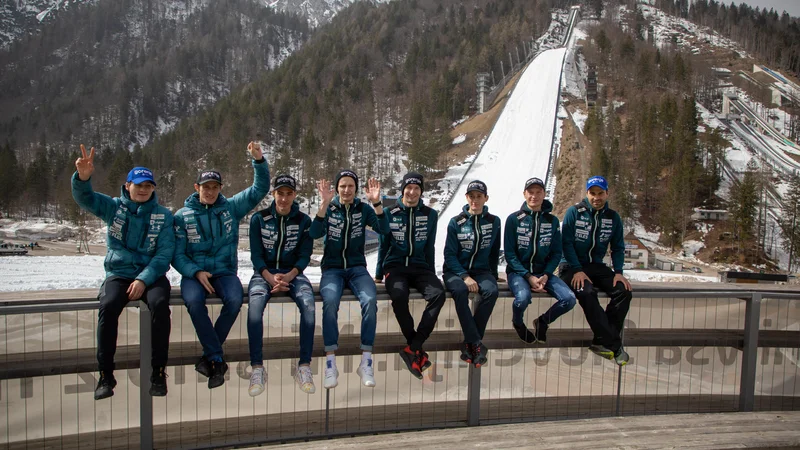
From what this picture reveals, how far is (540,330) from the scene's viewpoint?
468cm

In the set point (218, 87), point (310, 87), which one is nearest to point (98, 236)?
point (310, 87)

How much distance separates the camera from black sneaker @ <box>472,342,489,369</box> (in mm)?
4316

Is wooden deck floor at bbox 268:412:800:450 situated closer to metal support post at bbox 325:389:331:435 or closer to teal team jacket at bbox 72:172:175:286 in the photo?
metal support post at bbox 325:389:331:435

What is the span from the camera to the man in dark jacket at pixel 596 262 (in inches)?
189

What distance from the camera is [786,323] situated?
15.8 feet

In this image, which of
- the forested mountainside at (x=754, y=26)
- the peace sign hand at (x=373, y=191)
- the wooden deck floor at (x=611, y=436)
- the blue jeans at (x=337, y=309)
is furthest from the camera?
the forested mountainside at (x=754, y=26)

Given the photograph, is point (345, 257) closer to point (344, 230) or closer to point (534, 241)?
point (344, 230)

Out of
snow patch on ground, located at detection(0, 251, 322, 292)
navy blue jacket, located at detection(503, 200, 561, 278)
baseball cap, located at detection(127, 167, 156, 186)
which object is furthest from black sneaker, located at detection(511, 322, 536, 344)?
snow patch on ground, located at detection(0, 251, 322, 292)

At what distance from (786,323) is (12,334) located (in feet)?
23.1

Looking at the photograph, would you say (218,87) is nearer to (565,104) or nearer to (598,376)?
(565,104)

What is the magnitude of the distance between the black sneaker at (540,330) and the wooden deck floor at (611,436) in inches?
32.7

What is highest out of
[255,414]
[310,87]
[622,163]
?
[310,87]

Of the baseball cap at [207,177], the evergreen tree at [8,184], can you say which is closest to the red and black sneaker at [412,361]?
the baseball cap at [207,177]

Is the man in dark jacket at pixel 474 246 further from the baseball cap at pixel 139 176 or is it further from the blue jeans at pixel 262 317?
the baseball cap at pixel 139 176
